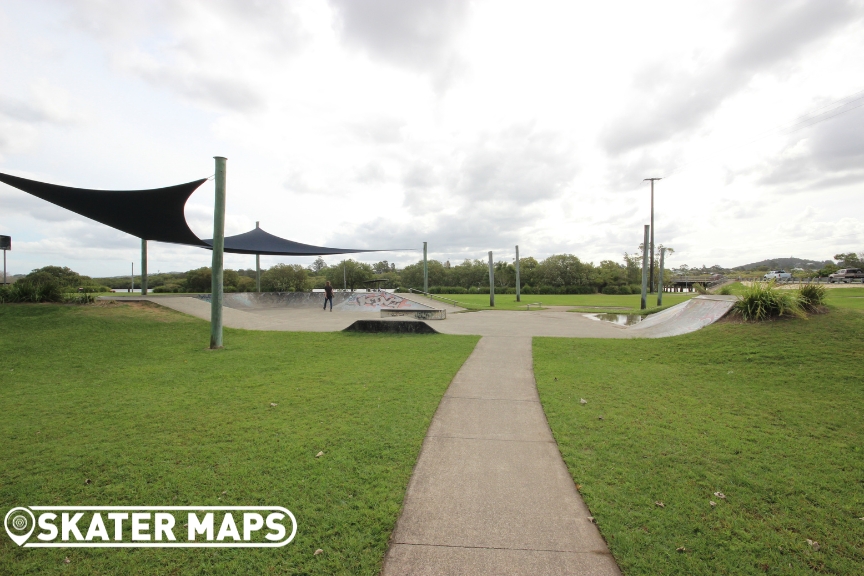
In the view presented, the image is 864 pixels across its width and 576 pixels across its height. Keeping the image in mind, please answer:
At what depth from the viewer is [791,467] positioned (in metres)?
3.46

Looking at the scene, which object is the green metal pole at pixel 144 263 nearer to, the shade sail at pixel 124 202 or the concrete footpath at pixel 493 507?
the shade sail at pixel 124 202

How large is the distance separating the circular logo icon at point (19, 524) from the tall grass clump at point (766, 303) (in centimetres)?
1160

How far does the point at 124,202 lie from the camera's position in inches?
475

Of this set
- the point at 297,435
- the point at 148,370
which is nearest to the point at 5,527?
the point at 297,435

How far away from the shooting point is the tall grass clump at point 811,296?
8.76 metres

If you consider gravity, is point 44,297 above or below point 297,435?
above

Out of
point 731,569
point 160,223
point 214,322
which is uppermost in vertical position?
point 160,223

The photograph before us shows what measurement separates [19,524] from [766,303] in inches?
473

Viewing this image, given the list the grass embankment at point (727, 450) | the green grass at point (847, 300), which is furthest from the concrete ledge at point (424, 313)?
the green grass at point (847, 300)

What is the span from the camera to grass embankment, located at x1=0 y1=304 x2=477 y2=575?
2385 mm

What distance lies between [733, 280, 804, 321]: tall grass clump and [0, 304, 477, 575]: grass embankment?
665 cm

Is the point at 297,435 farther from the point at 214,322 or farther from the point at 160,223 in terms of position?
the point at 160,223

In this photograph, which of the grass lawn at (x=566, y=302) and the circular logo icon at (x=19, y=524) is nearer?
the circular logo icon at (x=19, y=524)

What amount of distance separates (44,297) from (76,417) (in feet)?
34.9
